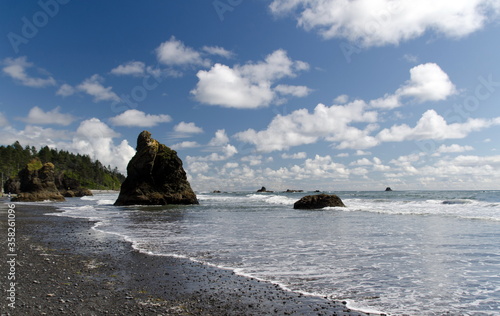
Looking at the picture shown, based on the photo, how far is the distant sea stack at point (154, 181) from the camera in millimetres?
53906

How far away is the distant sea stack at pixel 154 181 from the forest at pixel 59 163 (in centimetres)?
9729

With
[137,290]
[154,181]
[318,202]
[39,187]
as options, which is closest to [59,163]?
[39,187]

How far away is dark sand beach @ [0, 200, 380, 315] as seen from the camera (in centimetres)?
638

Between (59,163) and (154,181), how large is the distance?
462 ft

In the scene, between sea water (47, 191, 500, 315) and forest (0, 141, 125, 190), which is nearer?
sea water (47, 191, 500, 315)

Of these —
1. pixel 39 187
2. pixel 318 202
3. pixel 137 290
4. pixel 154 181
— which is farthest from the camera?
pixel 39 187

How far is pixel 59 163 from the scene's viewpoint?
172 meters

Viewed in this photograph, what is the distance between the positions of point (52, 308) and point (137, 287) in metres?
1.89

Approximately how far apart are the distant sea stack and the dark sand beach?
141ft

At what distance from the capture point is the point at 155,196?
177 ft

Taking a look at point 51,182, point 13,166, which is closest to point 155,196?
point 51,182

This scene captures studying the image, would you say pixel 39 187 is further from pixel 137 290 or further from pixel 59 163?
pixel 59 163

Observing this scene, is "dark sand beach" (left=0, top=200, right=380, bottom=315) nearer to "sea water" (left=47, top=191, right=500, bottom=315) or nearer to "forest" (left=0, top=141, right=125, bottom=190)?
"sea water" (left=47, top=191, right=500, bottom=315)

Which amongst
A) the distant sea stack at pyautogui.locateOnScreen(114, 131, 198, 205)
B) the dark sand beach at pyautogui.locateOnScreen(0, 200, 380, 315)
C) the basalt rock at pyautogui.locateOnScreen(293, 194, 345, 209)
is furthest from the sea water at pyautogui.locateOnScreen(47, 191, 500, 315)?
the distant sea stack at pyautogui.locateOnScreen(114, 131, 198, 205)
